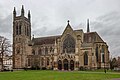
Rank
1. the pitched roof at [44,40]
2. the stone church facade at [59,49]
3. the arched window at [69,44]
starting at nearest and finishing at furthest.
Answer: the stone church facade at [59,49], the arched window at [69,44], the pitched roof at [44,40]

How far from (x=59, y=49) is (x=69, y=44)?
15.3 feet

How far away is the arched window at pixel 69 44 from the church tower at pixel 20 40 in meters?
20.5

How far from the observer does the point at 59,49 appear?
89.2 metres

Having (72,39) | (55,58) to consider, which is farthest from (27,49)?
(72,39)

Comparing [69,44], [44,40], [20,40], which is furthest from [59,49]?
[20,40]

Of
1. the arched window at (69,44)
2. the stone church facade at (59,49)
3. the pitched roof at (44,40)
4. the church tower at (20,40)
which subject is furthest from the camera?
the pitched roof at (44,40)

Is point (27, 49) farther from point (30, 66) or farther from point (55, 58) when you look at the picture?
point (55, 58)

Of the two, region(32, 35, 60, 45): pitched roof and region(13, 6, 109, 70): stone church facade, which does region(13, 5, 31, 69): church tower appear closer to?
region(13, 6, 109, 70): stone church facade

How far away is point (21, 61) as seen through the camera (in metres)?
96.8

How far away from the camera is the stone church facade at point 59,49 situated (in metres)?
82.6

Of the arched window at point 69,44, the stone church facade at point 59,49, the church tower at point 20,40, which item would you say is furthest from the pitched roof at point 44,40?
the arched window at point 69,44

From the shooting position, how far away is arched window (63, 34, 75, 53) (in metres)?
86.9

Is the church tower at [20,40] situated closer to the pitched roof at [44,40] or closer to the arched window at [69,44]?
the pitched roof at [44,40]

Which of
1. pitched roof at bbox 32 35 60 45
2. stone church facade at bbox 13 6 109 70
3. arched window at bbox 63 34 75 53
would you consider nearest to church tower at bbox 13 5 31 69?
stone church facade at bbox 13 6 109 70
